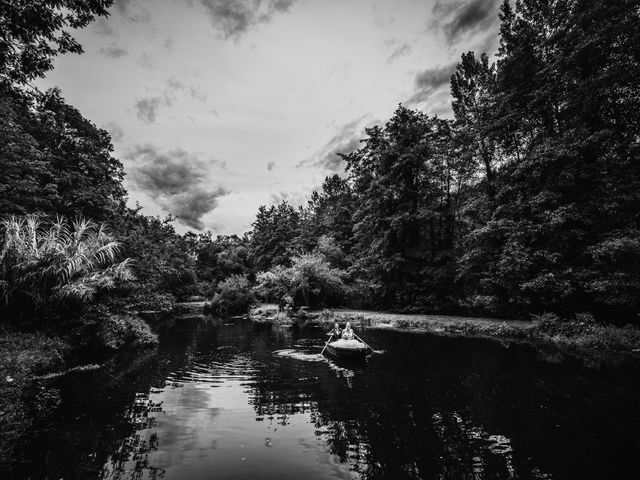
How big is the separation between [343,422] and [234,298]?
3613cm

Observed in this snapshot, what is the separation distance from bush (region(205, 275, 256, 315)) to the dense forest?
16257mm

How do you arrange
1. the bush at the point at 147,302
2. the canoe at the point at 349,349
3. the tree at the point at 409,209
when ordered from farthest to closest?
the tree at the point at 409,209, the bush at the point at 147,302, the canoe at the point at 349,349

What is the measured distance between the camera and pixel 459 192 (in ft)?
96.8

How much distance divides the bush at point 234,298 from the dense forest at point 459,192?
1626cm

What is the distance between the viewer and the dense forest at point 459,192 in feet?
37.1

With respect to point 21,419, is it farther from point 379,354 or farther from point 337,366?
point 379,354

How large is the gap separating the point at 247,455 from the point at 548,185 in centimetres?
2070

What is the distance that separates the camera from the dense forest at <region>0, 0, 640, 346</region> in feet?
37.1

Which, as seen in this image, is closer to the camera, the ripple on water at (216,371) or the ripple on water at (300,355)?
the ripple on water at (216,371)

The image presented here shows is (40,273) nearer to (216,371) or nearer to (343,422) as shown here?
(216,371)

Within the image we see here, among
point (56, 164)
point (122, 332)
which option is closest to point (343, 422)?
point (122, 332)

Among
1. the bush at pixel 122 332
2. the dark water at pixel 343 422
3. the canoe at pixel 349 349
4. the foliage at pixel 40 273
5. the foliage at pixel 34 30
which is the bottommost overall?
the dark water at pixel 343 422

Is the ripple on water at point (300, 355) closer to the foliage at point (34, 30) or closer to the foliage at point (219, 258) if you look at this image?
the foliage at point (34, 30)

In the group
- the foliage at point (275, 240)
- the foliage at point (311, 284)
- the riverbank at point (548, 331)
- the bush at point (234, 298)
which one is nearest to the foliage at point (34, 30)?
the riverbank at point (548, 331)
